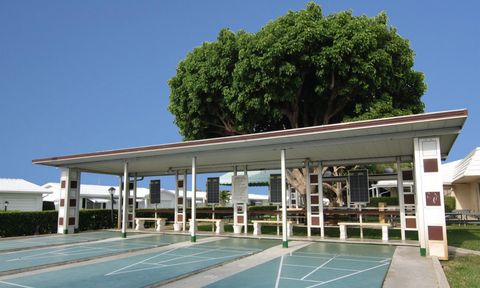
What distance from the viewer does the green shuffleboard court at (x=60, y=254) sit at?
1011 cm

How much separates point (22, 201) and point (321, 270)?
27686mm

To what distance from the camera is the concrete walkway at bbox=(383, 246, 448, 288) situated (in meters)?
7.34

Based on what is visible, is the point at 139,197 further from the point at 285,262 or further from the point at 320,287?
the point at 320,287

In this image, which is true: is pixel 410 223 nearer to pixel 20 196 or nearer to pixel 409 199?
pixel 409 199

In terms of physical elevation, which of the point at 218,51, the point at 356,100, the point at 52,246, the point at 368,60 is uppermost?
the point at 218,51

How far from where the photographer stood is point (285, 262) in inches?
392

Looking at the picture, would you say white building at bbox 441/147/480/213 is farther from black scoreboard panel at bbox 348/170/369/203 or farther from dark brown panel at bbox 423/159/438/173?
dark brown panel at bbox 423/159/438/173

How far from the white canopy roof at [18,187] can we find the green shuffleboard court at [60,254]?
57.9ft

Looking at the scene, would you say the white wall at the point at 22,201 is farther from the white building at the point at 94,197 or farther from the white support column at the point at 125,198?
the white support column at the point at 125,198

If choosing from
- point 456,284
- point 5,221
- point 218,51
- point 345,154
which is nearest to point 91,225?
point 5,221

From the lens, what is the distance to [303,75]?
1973cm

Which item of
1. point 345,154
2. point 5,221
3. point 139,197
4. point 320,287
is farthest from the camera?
point 139,197

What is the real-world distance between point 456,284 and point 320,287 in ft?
8.81

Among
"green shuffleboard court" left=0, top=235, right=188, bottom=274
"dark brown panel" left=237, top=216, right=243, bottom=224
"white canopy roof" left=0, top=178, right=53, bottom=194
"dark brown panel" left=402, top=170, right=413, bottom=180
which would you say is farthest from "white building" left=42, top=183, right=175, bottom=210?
"dark brown panel" left=402, top=170, right=413, bottom=180
